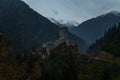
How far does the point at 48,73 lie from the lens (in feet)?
237

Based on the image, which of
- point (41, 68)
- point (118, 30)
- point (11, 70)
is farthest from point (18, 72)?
point (118, 30)

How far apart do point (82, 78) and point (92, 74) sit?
199 centimetres

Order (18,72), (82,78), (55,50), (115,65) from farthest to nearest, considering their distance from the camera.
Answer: (55,50)
(115,65)
(82,78)
(18,72)

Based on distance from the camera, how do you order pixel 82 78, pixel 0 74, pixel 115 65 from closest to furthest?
pixel 0 74 < pixel 82 78 < pixel 115 65

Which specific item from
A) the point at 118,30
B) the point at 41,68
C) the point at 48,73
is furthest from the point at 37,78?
the point at 118,30

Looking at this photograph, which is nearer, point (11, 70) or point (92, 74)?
point (11, 70)

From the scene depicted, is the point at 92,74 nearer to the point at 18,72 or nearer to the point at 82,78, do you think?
the point at 82,78

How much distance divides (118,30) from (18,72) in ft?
315

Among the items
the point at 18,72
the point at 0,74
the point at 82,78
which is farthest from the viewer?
the point at 82,78

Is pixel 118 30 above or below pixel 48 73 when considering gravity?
above

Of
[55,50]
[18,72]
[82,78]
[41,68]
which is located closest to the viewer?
[18,72]

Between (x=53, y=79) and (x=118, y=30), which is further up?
(x=118, y=30)

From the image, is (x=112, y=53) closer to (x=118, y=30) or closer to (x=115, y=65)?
(x=118, y=30)

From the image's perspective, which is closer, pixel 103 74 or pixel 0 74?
pixel 0 74
